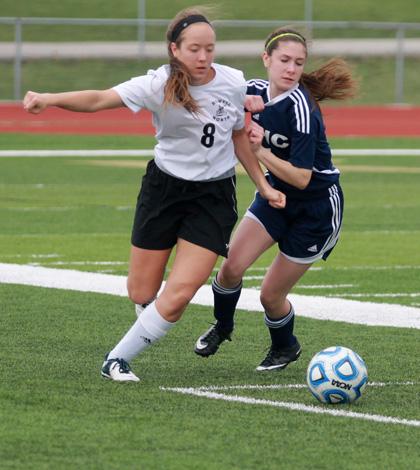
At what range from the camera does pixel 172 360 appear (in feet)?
28.7

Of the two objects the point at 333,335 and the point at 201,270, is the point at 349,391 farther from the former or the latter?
the point at 333,335

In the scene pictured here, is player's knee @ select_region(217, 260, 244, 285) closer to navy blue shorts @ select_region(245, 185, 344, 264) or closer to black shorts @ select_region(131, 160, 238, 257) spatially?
navy blue shorts @ select_region(245, 185, 344, 264)

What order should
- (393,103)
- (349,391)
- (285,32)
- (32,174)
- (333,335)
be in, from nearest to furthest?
(349,391) < (285,32) < (333,335) < (32,174) < (393,103)

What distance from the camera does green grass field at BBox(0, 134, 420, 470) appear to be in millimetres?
6250

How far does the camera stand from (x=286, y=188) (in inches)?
324

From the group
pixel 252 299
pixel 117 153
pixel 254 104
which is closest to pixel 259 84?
pixel 254 104

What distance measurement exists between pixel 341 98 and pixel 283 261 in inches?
39.8

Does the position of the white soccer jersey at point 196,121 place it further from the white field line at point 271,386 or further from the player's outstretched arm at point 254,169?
the white field line at point 271,386

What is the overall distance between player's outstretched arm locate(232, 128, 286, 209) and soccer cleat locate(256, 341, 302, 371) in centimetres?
112

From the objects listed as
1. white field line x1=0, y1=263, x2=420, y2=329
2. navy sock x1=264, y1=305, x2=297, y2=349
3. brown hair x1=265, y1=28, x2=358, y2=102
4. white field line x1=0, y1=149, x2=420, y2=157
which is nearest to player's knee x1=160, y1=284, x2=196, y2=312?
navy sock x1=264, y1=305, x2=297, y2=349

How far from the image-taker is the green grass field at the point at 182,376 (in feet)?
20.5

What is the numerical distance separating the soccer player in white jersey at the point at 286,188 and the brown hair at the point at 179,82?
17.4 inches

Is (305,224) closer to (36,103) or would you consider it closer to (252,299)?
(36,103)

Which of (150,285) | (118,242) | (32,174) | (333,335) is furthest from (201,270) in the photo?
(32,174)
